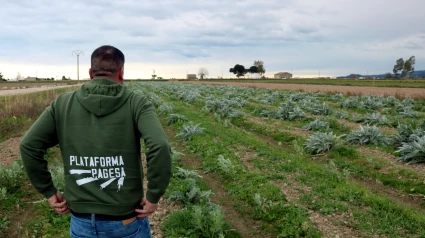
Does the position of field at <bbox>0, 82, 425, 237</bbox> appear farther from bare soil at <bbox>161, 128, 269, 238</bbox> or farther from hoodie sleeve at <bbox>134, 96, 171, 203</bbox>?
hoodie sleeve at <bbox>134, 96, 171, 203</bbox>

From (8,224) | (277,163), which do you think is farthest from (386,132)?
(8,224)

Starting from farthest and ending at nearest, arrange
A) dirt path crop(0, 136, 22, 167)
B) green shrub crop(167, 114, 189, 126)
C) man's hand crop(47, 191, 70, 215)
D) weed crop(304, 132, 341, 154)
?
green shrub crop(167, 114, 189, 126), weed crop(304, 132, 341, 154), dirt path crop(0, 136, 22, 167), man's hand crop(47, 191, 70, 215)

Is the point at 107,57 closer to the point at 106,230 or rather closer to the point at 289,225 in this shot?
the point at 106,230

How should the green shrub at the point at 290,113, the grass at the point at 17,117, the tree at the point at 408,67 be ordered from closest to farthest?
the grass at the point at 17,117 → the green shrub at the point at 290,113 → the tree at the point at 408,67

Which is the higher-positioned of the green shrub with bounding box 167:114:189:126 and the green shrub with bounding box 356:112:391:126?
the green shrub with bounding box 356:112:391:126

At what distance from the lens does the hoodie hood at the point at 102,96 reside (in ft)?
7.99

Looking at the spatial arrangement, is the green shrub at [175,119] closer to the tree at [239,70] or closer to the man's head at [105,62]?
the man's head at [105,62]

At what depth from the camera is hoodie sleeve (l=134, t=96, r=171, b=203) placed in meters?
2.37

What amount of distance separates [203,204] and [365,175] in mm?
4528

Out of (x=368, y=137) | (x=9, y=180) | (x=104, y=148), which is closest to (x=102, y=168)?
(x=104, y=148)

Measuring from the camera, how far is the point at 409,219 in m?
5.54

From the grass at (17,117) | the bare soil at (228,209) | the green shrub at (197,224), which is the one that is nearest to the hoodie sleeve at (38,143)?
the green shrub at (197,224)

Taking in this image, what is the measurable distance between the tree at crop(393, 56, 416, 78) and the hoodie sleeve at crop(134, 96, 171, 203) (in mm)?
140681

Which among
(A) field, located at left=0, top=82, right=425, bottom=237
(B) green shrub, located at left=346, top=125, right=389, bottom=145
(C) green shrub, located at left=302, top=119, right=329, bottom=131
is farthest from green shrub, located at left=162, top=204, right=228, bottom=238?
(C) green shrub, located at left=302, top=119, right=329, bottom=131
